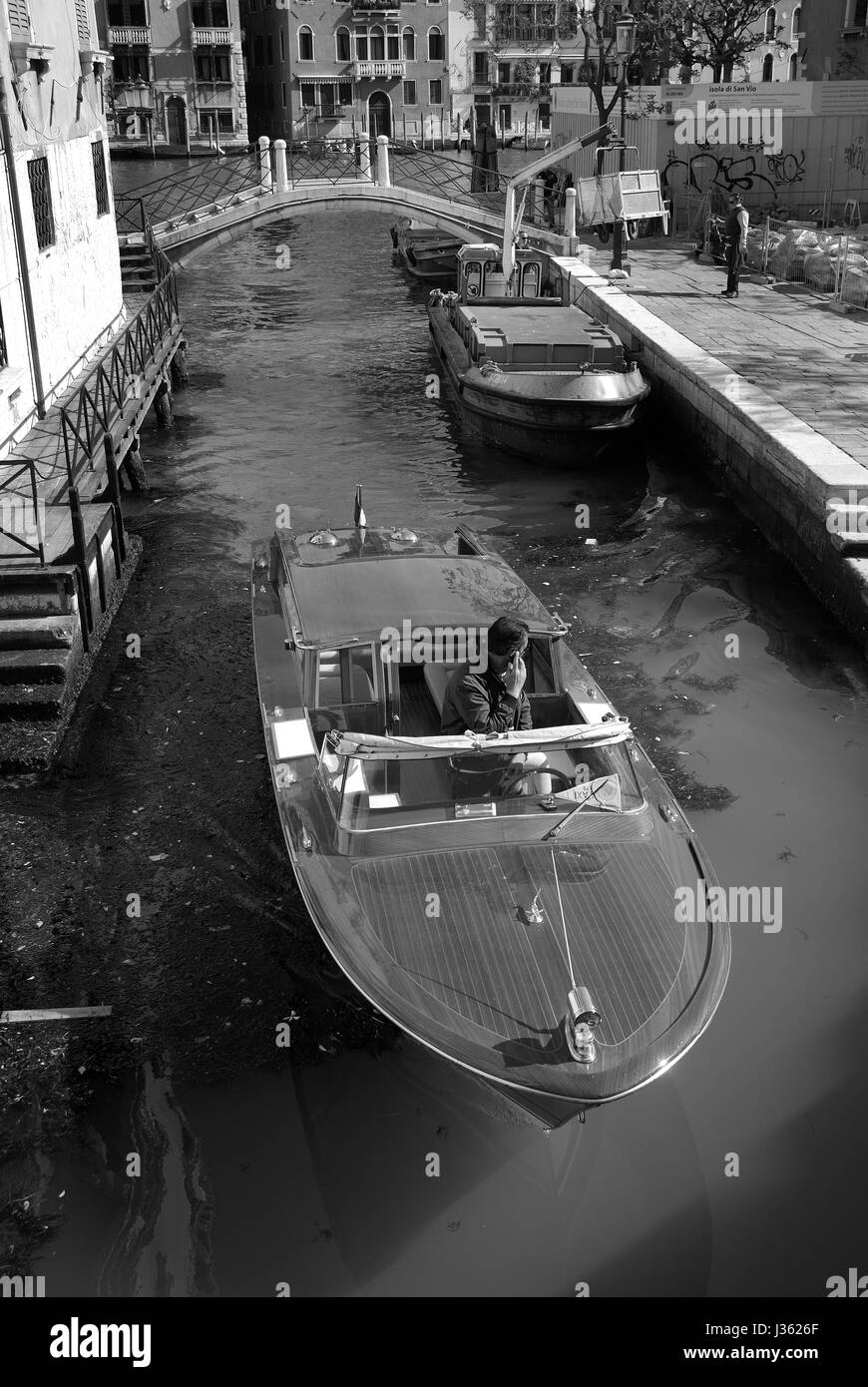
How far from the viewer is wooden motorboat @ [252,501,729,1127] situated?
4809 millimetres

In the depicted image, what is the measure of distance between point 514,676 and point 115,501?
6.59 meters

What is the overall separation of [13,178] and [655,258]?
50.7 feet

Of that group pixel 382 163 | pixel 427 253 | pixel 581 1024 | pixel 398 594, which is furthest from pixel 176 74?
pixel 581 1024

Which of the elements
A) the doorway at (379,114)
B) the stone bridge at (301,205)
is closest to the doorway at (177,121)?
the doorway at (379,114)

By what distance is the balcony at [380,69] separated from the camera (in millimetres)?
69125

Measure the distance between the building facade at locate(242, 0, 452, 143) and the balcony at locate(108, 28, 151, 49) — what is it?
7736mm

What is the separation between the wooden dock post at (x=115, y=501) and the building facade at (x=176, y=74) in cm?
6111

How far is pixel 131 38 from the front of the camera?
65500 mm

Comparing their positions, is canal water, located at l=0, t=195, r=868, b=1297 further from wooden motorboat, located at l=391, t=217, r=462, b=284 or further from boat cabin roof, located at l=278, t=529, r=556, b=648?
wooden motorboat, located at l=391, t=217, r=462, b=284

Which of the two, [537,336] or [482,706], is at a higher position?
[537,336]

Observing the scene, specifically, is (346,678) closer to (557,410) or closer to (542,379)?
(557,410)

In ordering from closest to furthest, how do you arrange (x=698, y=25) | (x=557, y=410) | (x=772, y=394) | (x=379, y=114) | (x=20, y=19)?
(x=20, y=19) < (x=772, y=394) < (x=557, y=410) < (x=698, y=25) < (x=379, y=114)

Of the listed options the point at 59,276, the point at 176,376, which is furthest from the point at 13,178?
the point at 176,376

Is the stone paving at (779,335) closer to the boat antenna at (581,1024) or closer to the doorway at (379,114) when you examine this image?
the boat antenna at (581,1024)
